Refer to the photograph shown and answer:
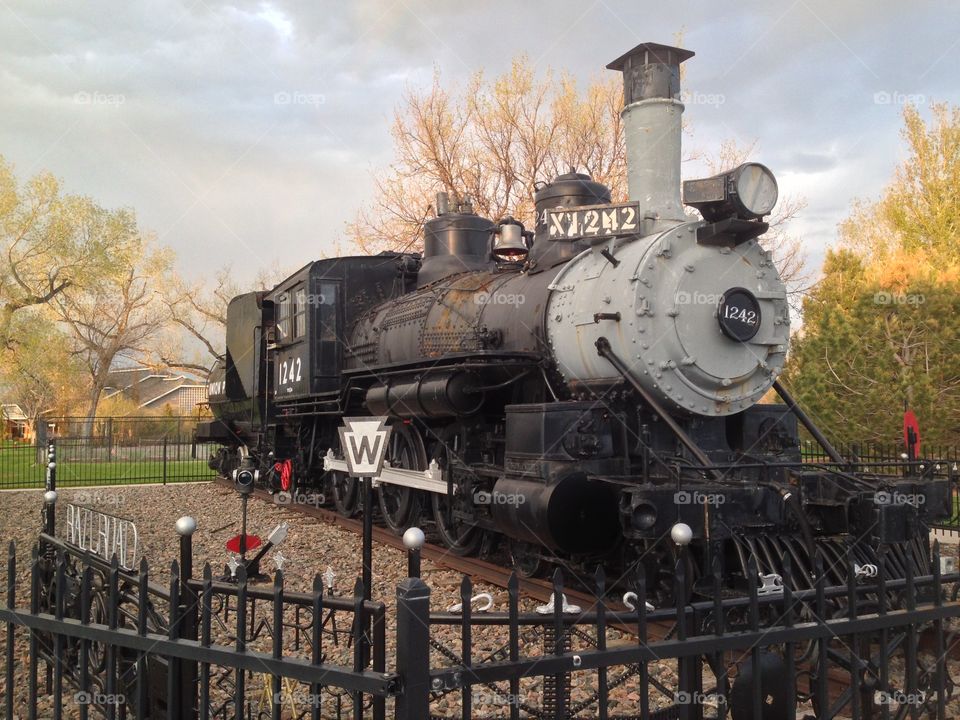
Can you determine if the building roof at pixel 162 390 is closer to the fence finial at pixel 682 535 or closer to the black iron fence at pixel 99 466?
the black iron fence at pixel 99 466

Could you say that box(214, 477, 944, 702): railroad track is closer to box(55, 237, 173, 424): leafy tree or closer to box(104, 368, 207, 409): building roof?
box(55, 237, 173, 424): leafy tree

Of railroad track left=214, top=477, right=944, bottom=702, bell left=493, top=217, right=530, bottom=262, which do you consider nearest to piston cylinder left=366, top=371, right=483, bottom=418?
railroad track left=214, top=477, right=944, bottom=702

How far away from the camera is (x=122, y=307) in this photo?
132ft

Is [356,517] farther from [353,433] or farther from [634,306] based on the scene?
[353,433]

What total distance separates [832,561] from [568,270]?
3134mm

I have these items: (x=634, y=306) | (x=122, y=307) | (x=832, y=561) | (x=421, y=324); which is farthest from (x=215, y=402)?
(x=122, y=307)

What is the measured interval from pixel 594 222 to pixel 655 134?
978 millimetres

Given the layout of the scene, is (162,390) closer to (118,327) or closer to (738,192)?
(118,327)

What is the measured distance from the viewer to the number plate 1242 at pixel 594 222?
6444mm

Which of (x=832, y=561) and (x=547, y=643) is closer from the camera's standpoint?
(x=547, y=643)

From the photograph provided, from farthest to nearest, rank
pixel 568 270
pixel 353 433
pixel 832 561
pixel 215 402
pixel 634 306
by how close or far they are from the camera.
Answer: pixel 215 402 → pixel 568 270 → pixel 634 306 → pixel 832 561 → pixel 353 433

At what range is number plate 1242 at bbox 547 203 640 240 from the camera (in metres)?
6.44

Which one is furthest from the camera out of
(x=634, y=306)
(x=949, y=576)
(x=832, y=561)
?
(x=634, y=306)

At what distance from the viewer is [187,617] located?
3.15m
